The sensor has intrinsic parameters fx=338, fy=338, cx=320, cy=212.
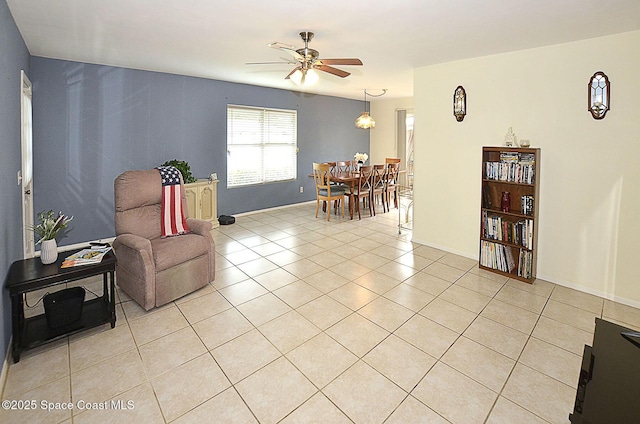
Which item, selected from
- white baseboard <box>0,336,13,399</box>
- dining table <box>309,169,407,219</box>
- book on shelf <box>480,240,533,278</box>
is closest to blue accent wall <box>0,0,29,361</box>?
white baseboard <box>0,336,13,399</box>

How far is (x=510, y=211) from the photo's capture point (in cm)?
371

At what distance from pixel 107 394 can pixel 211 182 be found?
13.3 feet

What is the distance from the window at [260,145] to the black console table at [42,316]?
3.84 meters

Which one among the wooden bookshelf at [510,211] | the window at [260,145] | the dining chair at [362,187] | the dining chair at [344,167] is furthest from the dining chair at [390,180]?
the wooden bookshelf at [510,211]

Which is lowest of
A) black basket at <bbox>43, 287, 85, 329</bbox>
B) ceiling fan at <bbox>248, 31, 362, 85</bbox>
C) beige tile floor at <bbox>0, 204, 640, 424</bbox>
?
beige tile floor at <bbox>0, 204, 640, 424</bbox>

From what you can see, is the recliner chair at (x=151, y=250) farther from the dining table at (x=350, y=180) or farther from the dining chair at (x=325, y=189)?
the dining table at (x=350, y=180)

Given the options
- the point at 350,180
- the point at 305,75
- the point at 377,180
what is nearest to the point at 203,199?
the point at 350,180

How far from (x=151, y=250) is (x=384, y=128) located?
6856 millimetres

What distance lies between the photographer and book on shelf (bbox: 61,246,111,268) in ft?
8.21

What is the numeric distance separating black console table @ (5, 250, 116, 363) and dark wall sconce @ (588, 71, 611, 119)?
438 centimetres

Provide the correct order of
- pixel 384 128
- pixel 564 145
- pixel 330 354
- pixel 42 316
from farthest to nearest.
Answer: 1. pixel 384 128
2. pixel 564 145
3. pixel 42 316
4. pixel 330 354

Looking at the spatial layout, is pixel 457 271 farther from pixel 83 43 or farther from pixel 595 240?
pixel 83 43

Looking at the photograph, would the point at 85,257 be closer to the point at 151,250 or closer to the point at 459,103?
the point at 151,250

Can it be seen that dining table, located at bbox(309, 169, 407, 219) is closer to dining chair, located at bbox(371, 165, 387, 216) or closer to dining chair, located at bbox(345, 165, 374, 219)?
dining chair, located at bbox(345, 165, 374, 219)
